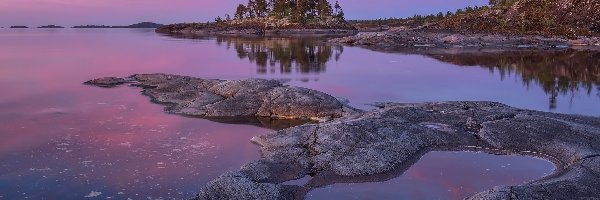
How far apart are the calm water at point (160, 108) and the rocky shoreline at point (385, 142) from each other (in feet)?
4.23

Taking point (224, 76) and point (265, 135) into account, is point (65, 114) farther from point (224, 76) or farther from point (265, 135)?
point (224, 76)

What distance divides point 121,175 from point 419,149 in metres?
8.67

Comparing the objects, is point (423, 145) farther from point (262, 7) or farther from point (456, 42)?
point (262, 7)

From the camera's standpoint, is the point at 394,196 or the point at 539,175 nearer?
the point at 394,196

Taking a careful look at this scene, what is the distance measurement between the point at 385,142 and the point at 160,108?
1235 cm

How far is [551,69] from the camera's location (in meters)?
42.8

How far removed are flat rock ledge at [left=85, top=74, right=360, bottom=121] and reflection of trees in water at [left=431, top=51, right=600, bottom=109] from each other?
37.6 ft

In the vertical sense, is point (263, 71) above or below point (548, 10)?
below

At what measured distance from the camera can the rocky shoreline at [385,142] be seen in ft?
40.1

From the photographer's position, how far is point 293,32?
464 feet

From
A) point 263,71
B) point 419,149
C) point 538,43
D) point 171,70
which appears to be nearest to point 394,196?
point 419,149

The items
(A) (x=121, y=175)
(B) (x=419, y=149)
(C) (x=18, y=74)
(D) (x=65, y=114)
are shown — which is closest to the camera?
(A) (x=121, y=175)

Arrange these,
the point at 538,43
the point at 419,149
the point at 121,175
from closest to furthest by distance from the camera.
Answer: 1. the point at 121,175
2. the point at 419,149
3. the point at 538,43

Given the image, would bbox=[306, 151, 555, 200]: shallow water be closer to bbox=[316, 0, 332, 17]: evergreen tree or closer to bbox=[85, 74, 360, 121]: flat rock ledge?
bbox=[85, 74, 360, 121]: flat rock ledge
